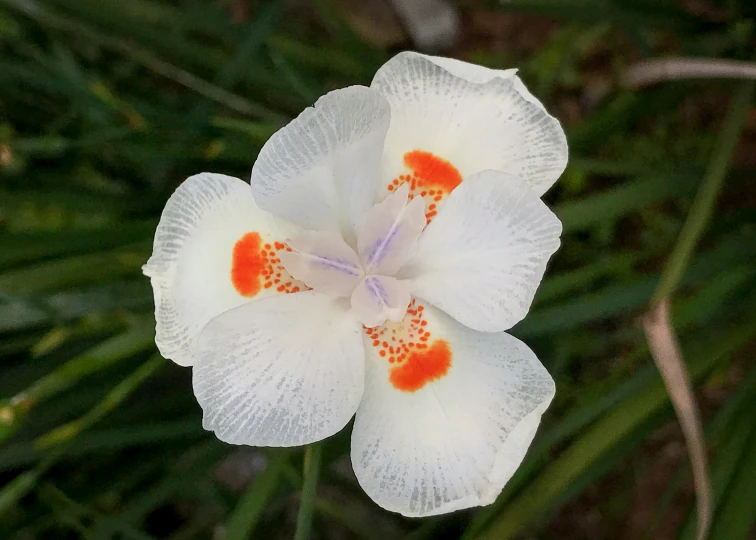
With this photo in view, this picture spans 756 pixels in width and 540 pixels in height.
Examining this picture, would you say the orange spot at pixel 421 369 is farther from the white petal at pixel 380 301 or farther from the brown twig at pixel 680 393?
the brown twig at pixel 680 393

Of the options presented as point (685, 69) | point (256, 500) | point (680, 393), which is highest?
point (685, 69)

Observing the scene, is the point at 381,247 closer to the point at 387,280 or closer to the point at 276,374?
the point at 387,280

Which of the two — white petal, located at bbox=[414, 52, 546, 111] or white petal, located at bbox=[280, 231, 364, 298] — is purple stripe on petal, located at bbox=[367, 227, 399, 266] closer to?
white petal, located at bbox=[280, 231, 364, 298]

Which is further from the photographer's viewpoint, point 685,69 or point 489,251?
point 685,69

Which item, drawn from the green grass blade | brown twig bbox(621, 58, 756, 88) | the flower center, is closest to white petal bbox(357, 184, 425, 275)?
the flower center

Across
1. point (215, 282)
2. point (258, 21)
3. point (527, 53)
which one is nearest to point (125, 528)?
point (215, 282)

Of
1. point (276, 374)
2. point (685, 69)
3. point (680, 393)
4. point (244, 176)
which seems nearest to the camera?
point (276, 374)

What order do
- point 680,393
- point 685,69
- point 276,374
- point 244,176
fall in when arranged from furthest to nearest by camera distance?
1. point 244,176
2. point 685,69
3. point 680,393
4. point 276,374

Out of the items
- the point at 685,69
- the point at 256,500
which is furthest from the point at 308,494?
the point at 685,69

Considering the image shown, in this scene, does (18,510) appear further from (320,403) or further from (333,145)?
(333,145)
